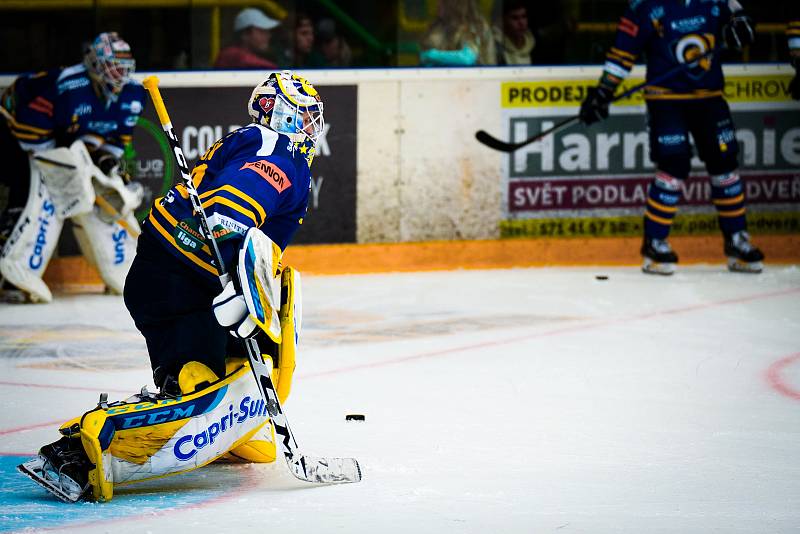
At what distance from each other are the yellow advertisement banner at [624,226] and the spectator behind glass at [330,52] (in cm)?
111

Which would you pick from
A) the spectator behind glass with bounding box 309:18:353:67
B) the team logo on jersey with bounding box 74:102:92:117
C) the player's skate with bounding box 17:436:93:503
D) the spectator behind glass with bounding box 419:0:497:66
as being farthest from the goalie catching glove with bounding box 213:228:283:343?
the spectator behind glass with bounding box 419:0:497:66

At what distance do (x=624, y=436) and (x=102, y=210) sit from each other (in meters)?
3.07

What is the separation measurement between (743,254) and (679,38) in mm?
1048

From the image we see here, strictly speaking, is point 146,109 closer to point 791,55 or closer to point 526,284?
point 526,284

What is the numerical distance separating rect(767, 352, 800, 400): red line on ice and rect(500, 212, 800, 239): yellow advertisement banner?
2.33 meters

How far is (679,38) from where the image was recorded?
647cm

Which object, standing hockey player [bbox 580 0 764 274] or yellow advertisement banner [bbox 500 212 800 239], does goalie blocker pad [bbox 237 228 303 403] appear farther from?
yellow advertisement banner [bbox 500 212 800 239]

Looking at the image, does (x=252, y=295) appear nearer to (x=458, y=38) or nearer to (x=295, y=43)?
(x=295, y=43)

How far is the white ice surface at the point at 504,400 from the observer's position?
296 centimetres

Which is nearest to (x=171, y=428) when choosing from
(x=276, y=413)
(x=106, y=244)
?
(x=276, y=413)

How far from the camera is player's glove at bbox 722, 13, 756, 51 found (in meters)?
6.37

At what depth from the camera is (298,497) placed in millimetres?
3053

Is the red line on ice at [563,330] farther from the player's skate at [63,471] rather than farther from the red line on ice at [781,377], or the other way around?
the player's skate at [63,471]

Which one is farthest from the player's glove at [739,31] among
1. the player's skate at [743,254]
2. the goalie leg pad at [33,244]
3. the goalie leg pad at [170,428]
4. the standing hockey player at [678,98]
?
the goalie leg pad at [170,428]
